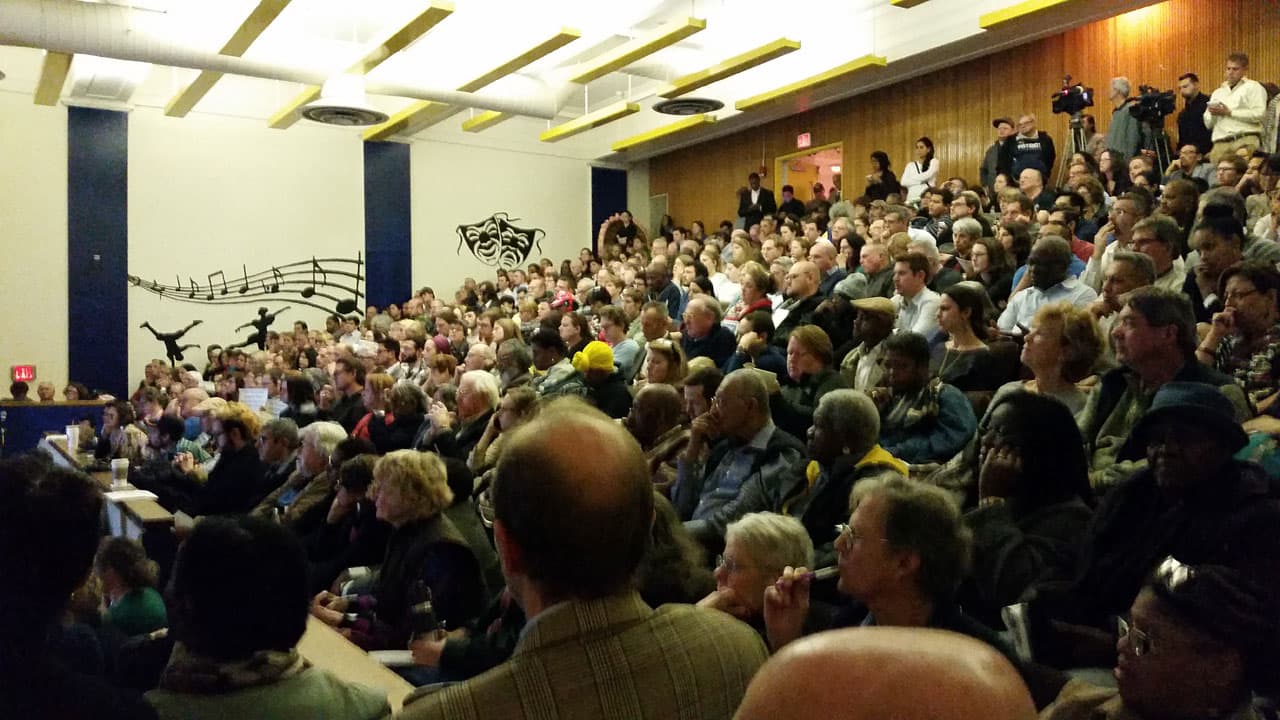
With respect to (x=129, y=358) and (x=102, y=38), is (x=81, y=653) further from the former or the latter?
(x=129, y=358)

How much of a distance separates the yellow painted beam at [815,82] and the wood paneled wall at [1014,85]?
1.20m

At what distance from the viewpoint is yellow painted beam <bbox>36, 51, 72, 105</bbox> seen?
29.2 ft

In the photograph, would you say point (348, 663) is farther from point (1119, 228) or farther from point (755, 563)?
point (1119, 228)

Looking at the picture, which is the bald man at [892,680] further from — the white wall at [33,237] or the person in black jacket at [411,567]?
the white wall at [33,237]

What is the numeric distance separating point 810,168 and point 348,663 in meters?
11.1

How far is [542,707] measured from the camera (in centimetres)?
91

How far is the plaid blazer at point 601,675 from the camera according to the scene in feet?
2.99

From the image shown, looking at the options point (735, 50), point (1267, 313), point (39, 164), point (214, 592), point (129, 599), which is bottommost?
point (129, 599)

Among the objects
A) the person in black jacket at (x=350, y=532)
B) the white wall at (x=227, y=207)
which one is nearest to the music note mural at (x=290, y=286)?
the white wall at (x=227, y=207)

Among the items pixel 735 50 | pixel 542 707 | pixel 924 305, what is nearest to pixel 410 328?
pixel 735 50

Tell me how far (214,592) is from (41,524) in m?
0.59

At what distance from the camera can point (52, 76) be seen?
9.40 m

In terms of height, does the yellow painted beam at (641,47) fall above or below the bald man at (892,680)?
above

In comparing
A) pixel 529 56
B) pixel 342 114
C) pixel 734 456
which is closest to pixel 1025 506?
pixel 734 456
